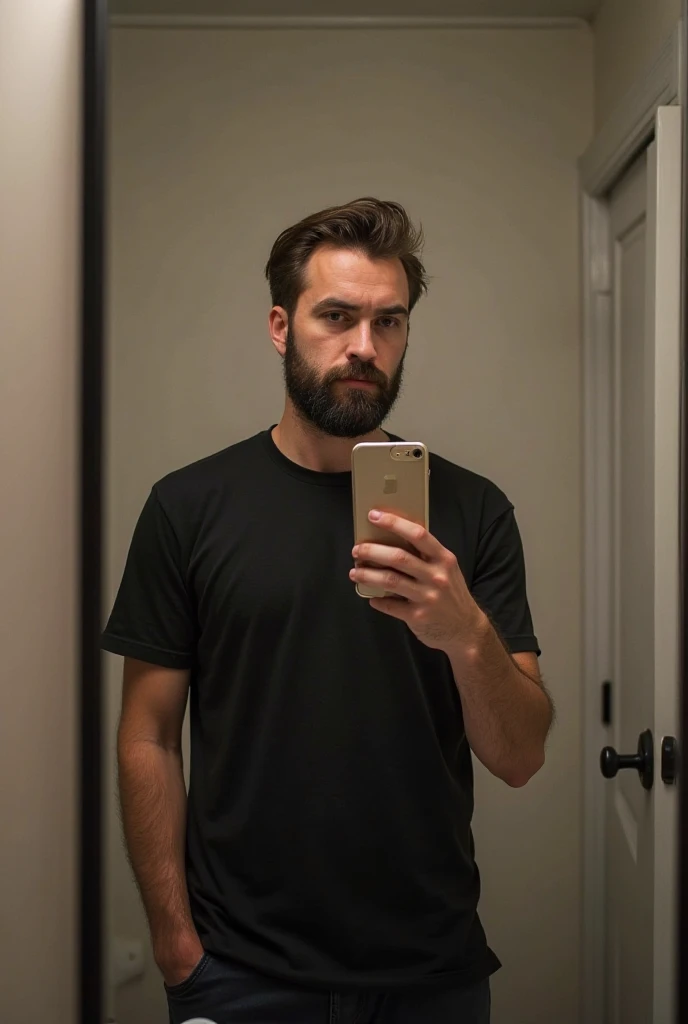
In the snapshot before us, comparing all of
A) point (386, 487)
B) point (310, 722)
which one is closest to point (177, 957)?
point (310, 722)

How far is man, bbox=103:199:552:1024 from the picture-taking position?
87 centimetres

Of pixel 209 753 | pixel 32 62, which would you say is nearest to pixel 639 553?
pixel 209 753

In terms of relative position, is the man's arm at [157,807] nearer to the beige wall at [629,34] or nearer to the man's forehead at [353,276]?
the man's forehead at [353,276]

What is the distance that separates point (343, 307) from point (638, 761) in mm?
569

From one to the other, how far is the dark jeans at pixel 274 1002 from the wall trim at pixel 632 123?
819mm

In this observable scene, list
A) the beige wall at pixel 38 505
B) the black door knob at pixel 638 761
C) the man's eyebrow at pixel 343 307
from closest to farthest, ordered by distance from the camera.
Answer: the beige wall at pixel 38 505, the man's eyebrow at pixel 343 307, the black door knob at pixel 638 761

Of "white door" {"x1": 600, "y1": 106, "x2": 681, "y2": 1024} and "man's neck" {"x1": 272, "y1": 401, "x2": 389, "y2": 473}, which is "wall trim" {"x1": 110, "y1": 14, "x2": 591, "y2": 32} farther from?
"man's neck" {"x1": 272, "y1": 401, "x2": 389, "y2": 473}

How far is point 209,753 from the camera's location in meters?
0.90

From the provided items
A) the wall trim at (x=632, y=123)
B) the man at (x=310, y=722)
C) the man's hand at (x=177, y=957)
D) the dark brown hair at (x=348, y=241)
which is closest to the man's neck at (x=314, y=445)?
the man at (x=310, y=722)

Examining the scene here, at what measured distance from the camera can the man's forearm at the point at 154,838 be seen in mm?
874

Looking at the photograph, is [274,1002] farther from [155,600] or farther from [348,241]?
[348,241]

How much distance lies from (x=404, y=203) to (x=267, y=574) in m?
0.40

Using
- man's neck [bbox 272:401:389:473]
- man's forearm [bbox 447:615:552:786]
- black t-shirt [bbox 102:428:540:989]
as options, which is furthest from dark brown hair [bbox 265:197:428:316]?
man's forearm [bbox 447:615:552:786]

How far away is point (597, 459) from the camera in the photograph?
96 cm
